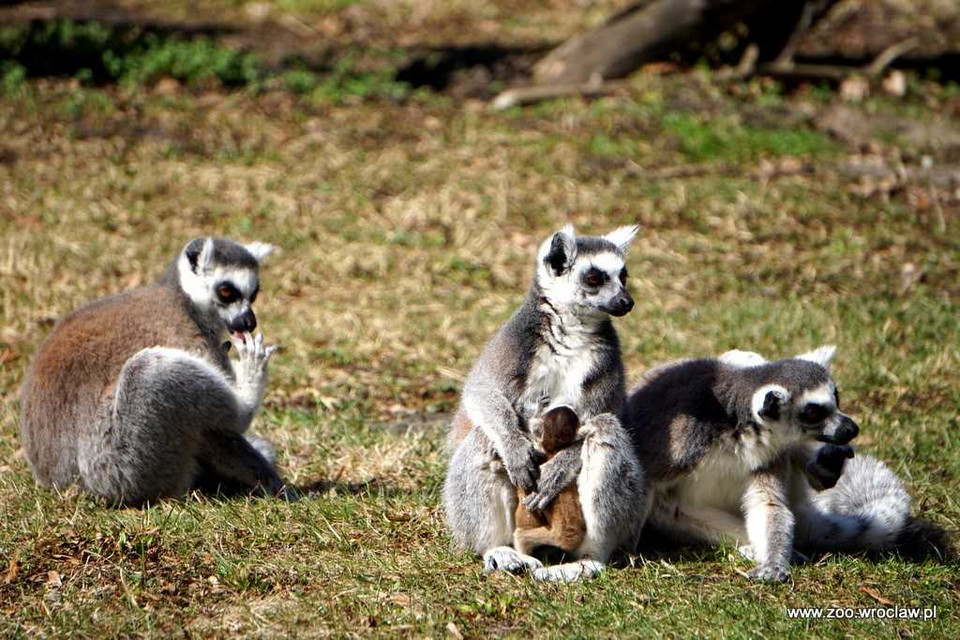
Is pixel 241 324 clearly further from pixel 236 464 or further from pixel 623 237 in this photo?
pixel 623 237

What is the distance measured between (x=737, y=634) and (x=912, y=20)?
13441mm

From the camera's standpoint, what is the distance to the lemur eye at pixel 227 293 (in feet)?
19.1

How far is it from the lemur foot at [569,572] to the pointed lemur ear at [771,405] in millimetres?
970

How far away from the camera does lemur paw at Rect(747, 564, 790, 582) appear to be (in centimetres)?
461

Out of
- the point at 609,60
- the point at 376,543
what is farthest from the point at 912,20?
the point at 376,543

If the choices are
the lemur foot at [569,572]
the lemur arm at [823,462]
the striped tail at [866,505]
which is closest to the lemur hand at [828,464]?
the lemur arm at [823,462]

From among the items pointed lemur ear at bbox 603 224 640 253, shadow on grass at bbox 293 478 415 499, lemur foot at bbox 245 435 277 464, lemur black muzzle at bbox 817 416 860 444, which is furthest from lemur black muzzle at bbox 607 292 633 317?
lemur foot at bbox 245 435 277 464

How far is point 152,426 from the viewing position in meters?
5.27

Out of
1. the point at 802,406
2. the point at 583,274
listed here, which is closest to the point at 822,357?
the point at 802,406

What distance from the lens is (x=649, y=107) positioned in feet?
40.4

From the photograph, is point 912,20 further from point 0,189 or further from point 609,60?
point 0,189

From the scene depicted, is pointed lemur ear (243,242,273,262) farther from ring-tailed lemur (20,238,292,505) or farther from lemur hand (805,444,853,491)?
lemur hand (805,444,853,491)

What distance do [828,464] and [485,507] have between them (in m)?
1.61

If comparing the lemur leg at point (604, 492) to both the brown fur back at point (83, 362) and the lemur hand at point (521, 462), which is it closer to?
the lemur hand at point (521, 462)
